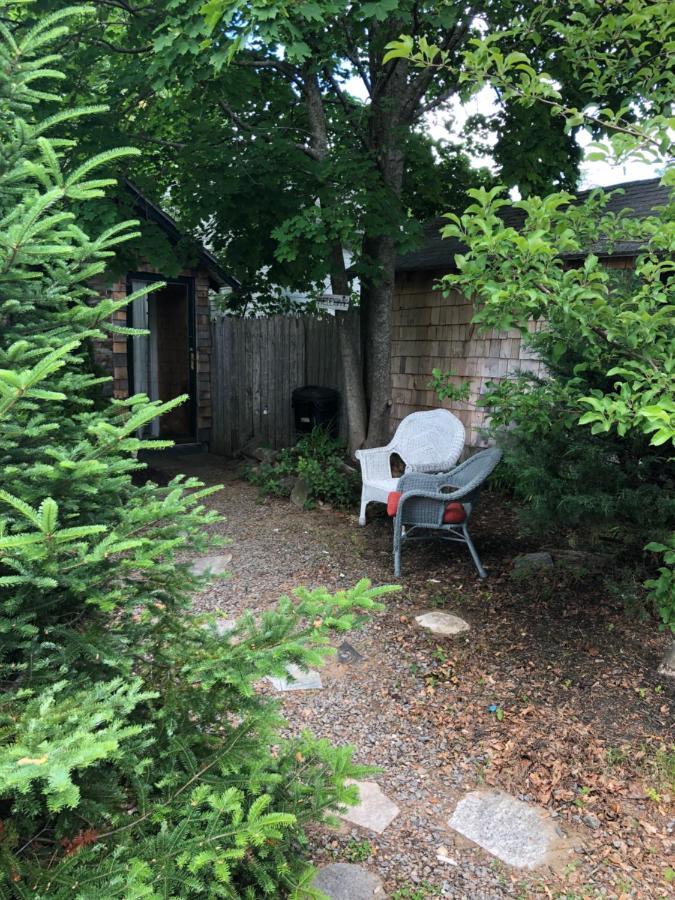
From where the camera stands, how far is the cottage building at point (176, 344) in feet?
32.4

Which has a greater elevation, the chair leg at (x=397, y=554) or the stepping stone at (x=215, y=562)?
the chair leg at (x=397, y=554)

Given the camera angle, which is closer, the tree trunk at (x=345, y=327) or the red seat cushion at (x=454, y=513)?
the red seat cushion at (x=454, y=513)

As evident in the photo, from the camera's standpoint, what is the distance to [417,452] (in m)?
→ 6.09

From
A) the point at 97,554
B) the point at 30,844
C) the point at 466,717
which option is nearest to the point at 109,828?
the point at 30,844

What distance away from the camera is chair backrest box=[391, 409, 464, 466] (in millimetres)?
5840

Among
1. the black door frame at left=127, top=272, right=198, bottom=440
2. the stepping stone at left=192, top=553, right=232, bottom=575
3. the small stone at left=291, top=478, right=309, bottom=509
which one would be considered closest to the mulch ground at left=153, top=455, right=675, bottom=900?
the stepping stone at left=192, top=553, right=232, bottom=575

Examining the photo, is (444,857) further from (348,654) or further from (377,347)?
(377,347)

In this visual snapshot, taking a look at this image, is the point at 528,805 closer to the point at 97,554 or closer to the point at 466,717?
the point at 466,717

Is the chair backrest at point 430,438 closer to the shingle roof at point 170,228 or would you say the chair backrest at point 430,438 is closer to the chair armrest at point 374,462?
the chair armrest at point 374,462

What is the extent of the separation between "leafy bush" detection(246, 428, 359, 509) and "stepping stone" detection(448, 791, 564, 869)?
418 cm

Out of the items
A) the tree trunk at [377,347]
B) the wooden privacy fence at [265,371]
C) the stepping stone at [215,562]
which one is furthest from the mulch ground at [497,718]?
the wooden privacy fence at [265,371]

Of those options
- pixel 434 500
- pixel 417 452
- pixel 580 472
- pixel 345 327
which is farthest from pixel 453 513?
pixel 345 327

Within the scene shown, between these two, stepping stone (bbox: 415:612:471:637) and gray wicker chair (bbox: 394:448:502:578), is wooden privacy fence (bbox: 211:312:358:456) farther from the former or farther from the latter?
stepping stone (bbox: 415:612:471:637)

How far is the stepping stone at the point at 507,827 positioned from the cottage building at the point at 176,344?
25.7 ft
